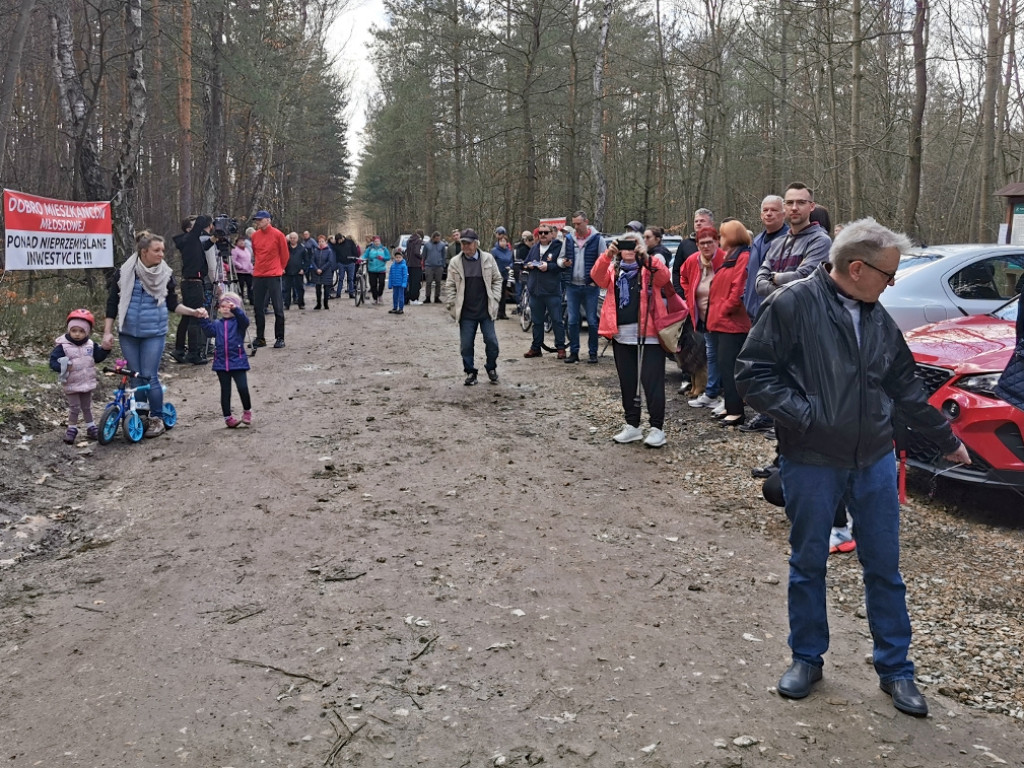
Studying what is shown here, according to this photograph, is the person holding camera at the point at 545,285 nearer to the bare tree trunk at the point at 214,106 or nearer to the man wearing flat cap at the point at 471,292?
the man wearing flat cap at the point at 471,292

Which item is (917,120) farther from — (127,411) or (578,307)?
(127,411)

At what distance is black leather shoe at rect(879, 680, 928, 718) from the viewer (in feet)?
11.2

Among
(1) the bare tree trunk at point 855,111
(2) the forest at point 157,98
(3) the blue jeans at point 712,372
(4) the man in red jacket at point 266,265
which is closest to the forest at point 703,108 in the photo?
(1) the bare tree trunk at point 855,111

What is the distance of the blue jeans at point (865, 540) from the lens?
3.47m

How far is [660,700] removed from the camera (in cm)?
357

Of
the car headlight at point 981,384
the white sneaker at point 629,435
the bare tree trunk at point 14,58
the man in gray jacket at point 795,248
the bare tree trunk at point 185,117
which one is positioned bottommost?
the white sneaker at point 629,435

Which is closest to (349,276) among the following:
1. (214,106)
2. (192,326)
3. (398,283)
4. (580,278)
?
(398,283)

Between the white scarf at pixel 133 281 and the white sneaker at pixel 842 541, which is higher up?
the white scarf at pixel 133 281

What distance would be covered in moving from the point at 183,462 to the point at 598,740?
5.31 meters

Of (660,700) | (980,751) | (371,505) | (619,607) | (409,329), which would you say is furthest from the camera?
(409,329)

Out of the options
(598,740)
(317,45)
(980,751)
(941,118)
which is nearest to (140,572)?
(598,740)

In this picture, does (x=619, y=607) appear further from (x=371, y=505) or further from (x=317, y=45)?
(x=317, y=45)

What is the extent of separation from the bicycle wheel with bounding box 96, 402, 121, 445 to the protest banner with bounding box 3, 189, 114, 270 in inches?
142

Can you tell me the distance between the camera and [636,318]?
304 inches
